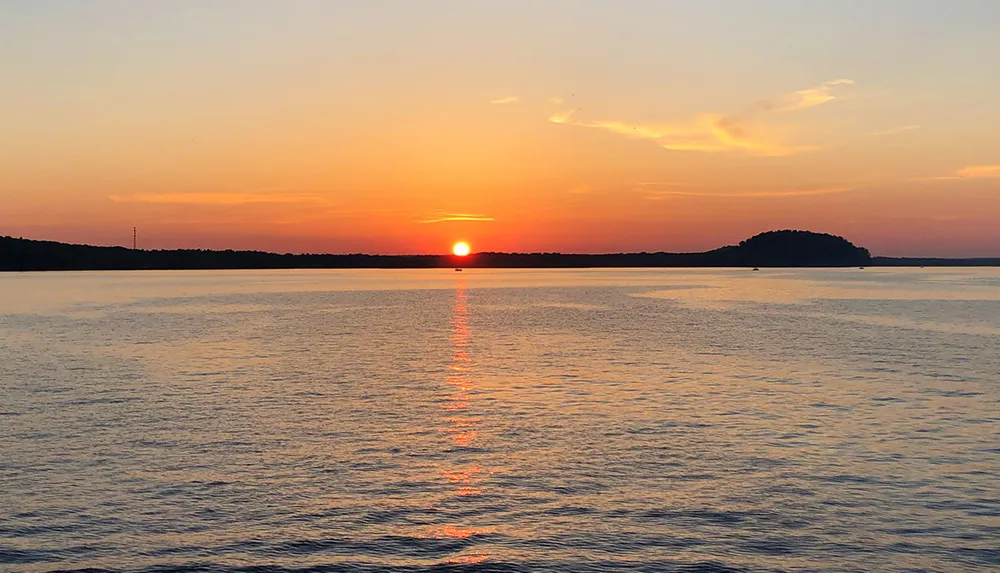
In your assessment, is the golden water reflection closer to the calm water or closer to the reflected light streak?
the reflected light streak

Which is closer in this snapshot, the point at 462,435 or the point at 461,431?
the point at 462,435

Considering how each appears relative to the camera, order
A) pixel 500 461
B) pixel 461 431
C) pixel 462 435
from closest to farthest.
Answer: pixel 500 461
pixel 462 435
pixel 461 431

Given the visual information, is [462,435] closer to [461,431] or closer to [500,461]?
[461,431]

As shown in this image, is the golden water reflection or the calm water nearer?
the calm water

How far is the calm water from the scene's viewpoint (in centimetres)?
1494

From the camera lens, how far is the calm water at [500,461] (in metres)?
14.9

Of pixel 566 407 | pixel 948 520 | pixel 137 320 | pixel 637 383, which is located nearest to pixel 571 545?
pixel 948 520

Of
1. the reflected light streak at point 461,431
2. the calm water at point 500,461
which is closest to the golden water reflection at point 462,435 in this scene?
the reflected light streak at point 461,431

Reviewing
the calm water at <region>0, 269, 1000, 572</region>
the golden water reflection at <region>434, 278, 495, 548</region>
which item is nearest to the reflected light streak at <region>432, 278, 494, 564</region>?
the golden water reflection at <region>434, 278, 495, 548</region>

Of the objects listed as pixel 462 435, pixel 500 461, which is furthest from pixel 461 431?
pixel 500 461

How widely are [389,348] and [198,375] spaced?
15121 mm

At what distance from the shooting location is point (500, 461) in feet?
70.6

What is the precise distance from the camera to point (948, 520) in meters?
16.5

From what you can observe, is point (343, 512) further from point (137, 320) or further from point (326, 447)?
point (137, 320)
